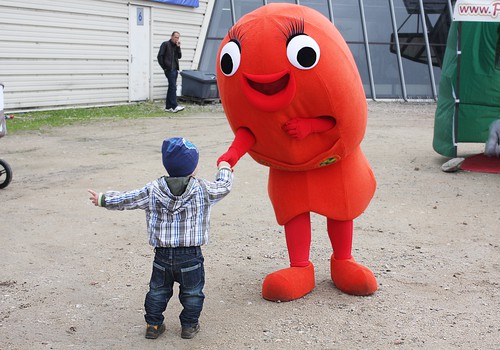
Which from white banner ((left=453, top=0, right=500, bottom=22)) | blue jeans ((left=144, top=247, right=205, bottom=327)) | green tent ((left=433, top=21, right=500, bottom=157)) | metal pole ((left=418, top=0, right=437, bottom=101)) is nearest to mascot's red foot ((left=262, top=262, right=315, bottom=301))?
blue jeans ((left=144, top=247, right=205, bottom=327))

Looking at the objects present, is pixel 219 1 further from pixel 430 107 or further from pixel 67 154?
pixel 67 154

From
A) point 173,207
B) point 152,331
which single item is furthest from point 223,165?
point 152,331

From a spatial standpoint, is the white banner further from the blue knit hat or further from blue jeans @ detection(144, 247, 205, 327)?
blue jeans @ detection(144, 247, 205, 327)

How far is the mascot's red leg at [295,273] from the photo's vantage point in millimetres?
5027

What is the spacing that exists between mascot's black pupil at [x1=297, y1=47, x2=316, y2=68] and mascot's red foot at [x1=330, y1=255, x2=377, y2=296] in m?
1.52

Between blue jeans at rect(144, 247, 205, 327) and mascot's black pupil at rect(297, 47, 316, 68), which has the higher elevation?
mascot's black pupil at rect(297, 47, 316, 68)

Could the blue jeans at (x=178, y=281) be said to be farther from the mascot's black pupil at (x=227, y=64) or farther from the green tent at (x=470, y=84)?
the green tent at (x=470, y=84)

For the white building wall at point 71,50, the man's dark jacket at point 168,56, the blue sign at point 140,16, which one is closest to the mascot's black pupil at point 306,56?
the white building wall at point 71,50

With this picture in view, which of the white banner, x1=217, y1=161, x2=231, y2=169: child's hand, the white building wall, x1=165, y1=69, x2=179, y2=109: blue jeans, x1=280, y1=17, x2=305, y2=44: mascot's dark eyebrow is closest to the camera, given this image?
x1=217, y1=161, x2=231, y2=169: child's hand

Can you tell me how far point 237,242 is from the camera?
Answer: 6.48 meters

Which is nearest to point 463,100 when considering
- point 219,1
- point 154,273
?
point 154,273

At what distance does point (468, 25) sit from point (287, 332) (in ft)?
23.0

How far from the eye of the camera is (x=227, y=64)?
4758mm

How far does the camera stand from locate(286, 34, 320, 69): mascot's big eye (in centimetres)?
454
